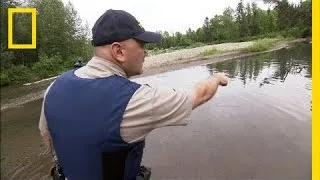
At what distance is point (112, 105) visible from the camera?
1.57 metres

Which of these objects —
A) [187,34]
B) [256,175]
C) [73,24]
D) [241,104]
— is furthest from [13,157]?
[187,34]

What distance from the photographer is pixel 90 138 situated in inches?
63.9

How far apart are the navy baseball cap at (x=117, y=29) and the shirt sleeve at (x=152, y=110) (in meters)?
0.23

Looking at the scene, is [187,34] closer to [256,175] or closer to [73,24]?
[73,24]

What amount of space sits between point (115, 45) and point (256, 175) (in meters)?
5.40

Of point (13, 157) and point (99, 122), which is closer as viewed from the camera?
point (99, 122)

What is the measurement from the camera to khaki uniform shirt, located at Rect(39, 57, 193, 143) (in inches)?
61.7

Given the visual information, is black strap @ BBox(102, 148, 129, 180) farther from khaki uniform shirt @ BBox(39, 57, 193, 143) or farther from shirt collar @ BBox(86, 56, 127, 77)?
shirt collar @ BBox(86, 56, 127, 77)

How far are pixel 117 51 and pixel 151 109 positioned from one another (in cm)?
29

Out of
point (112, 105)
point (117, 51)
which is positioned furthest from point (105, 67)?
point (112, 105)

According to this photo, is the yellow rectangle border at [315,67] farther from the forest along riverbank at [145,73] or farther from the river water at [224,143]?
the forest along riverbank at [145,73]

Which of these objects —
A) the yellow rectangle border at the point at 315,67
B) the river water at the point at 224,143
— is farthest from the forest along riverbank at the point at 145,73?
the yellow rectangle border at the point at 315,67

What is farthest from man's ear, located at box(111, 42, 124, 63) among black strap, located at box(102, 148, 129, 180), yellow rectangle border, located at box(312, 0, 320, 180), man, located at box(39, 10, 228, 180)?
yellow rectangle border, located at box(312, 0, 320, 180)

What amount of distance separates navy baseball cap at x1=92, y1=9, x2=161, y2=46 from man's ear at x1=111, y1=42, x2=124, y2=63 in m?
0.02
